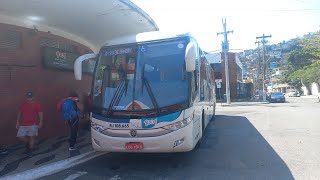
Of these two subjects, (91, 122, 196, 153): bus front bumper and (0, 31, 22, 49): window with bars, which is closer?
(91, 122, 196, 153): bus front bumper

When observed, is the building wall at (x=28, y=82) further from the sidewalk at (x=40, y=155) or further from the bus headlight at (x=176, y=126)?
the bus headlight at (x=176, y=126)

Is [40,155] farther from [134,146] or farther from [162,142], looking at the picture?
[162,142]

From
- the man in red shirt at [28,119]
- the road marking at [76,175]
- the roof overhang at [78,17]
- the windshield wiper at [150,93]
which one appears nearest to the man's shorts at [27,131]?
the man in red shirt at [28,119]

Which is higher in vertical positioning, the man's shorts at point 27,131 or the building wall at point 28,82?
the building wall at point 28,82

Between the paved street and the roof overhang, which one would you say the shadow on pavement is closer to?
the paved street

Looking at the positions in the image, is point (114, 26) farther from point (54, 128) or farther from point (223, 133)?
point (223, 133)

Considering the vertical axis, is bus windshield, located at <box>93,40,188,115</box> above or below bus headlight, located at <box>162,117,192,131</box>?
above

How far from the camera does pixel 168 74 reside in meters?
7.29

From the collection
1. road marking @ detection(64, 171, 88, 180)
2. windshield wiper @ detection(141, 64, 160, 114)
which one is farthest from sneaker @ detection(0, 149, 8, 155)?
windshield wiper @ detection(141, 64, 160, 114)

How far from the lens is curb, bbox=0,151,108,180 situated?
6.84m

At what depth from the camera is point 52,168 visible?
7422 millimetres

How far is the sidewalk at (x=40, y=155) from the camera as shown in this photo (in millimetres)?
7543

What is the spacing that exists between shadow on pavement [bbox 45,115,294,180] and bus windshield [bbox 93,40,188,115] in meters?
1.35

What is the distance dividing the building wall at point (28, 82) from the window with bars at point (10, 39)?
0.04 m
